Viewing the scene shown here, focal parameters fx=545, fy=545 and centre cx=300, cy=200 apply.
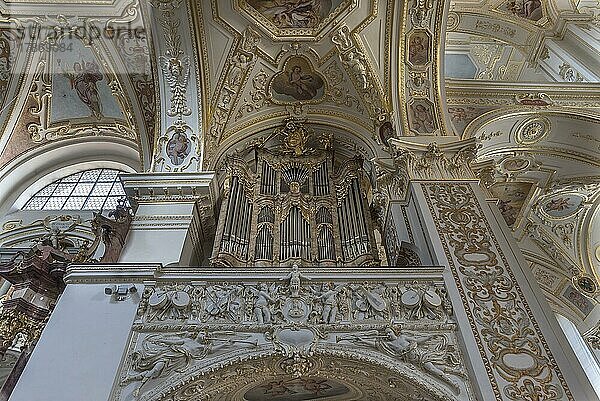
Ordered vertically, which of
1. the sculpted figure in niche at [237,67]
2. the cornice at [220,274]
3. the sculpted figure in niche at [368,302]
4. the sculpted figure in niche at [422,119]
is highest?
the sculpted figure in niche at [237,67]

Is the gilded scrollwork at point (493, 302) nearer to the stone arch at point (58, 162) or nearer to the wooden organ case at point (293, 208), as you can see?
the wooden organ case at point (293, 208)

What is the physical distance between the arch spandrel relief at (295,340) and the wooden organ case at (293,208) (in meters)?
1.53

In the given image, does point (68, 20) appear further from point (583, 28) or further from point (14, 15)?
point (583, 28)

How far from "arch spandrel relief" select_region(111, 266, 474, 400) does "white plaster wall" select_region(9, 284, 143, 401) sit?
17cm

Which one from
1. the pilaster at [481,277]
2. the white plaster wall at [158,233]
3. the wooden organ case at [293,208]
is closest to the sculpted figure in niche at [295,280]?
the wooden organ case at [293,208]

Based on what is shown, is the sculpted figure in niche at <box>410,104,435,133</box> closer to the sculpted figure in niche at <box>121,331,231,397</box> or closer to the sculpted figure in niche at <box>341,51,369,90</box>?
the sculpted figure in niche at <box>341,51,369,90</box>

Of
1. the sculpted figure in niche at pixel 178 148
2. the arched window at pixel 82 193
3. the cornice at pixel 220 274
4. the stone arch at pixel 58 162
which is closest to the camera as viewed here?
the cornice at pixel 220 274

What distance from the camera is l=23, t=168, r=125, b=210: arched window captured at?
Result: 11859 millimetres

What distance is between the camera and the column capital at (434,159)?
8.38 metres

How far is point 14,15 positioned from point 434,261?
411 inches

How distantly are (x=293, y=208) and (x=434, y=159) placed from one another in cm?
244

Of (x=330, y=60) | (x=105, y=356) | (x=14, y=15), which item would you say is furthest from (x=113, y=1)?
(x=105, y=356)

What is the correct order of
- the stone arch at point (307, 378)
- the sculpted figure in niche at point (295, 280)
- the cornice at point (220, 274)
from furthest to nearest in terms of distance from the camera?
the cornice at point (220, 274) → the sculpted figure in niche at point (295, 280) → the stone arch at point (307, 378)

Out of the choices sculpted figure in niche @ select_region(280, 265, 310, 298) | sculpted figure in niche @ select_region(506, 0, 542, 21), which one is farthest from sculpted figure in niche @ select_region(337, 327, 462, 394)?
sculpted figure in niche @ select_region(506, 0, 542, 21)
